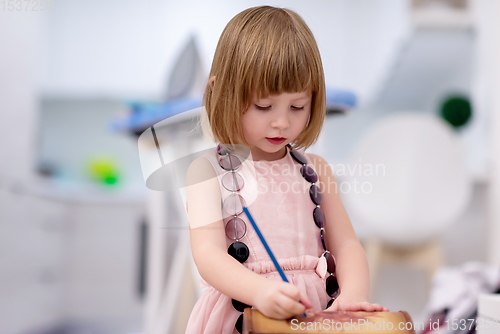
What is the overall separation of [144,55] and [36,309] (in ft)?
5.11

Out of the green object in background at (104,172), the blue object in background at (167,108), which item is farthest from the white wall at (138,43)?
the blue object in background at (167,108)

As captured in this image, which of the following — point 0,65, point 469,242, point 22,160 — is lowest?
point 469,242

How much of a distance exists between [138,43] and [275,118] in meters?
2.37

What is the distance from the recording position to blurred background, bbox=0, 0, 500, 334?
41.0 inches

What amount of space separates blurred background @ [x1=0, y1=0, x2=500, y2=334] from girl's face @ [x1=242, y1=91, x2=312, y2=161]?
2.8 inches

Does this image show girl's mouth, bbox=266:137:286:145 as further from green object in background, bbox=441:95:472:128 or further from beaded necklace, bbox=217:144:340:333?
green object in background, bbox=441:95:472:128

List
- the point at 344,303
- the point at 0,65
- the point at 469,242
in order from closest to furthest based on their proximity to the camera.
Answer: the point at 344,303 < the point at 0,65 < the point at 469,242

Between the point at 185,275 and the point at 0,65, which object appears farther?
the point at 0,65

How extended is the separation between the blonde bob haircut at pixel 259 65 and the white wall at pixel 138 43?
2.05 meters

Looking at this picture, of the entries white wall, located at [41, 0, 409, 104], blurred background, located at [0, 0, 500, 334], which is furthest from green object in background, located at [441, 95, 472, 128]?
white wall, located at [41, 0, 409, 104]

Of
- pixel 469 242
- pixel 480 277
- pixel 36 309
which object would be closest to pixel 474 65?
pixel 469 242

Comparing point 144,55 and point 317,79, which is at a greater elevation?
point 144,55

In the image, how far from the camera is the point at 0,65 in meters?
1.19

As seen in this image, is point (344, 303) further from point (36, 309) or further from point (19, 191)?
point (36, 309)
